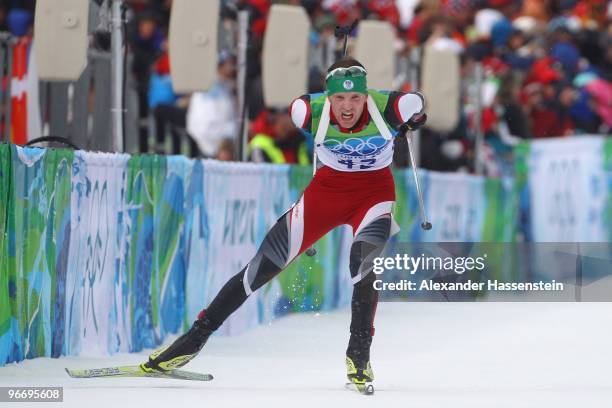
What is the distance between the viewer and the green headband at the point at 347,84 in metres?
8.68

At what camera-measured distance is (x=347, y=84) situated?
28.5 feet

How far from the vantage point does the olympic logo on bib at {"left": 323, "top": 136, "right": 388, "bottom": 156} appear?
885cm

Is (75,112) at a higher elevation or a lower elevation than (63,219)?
higher

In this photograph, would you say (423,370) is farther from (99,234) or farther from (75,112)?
(75,112)

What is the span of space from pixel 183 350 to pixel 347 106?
1617 mm

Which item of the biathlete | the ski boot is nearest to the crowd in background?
the biathlete

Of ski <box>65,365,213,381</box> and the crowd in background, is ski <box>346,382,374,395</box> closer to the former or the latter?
ski <box>65,365,213,381</box>

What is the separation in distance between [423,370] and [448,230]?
739cm

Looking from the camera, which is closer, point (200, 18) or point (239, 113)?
point (200, 18)

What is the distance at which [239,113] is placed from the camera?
13.7 meters

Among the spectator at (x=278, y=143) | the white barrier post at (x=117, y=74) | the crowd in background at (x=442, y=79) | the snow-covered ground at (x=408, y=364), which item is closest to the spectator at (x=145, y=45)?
the crowd in background at (x=442, y=79)

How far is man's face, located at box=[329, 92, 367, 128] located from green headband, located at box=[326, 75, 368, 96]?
23 millimetres

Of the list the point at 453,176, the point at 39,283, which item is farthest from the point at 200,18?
the point at 453,176

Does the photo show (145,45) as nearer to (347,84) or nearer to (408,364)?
(408,364)
